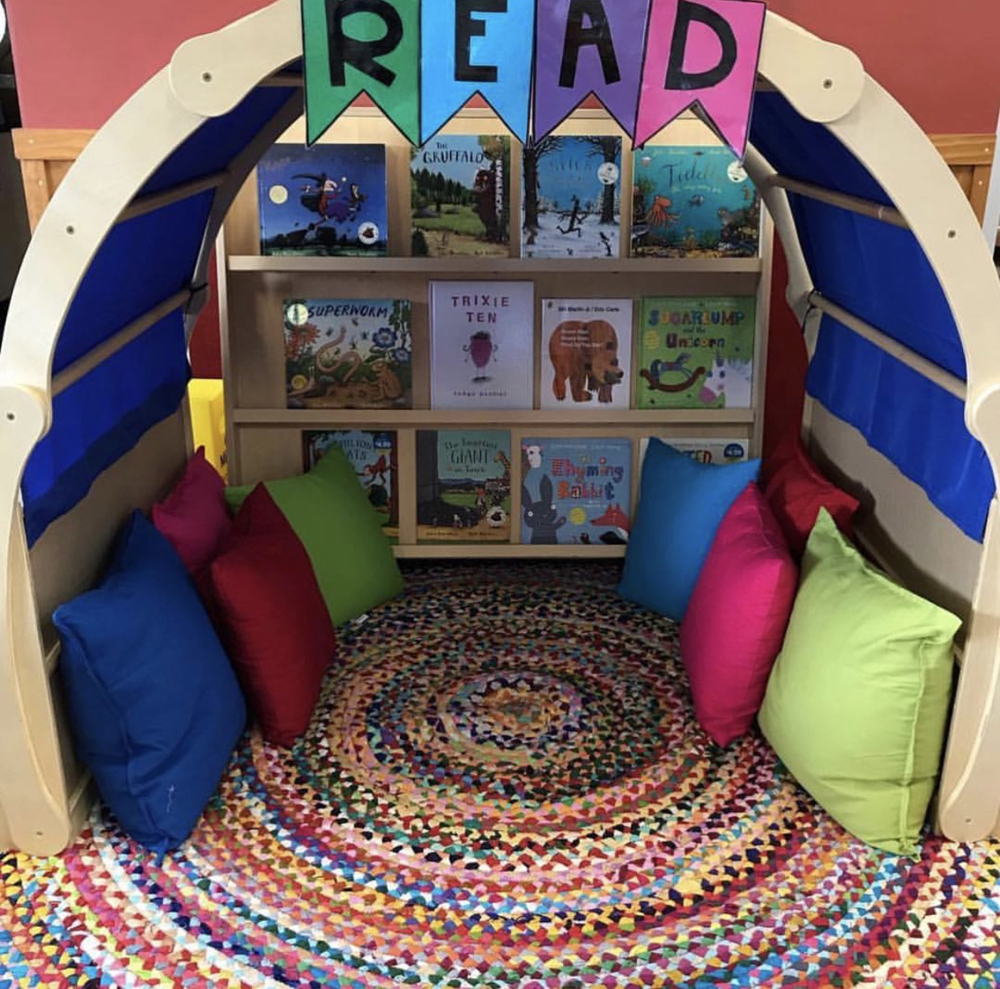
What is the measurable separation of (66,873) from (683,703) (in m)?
1.20

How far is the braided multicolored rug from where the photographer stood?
63.2 inches

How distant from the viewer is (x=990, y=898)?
1.72m

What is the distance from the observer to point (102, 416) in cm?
208

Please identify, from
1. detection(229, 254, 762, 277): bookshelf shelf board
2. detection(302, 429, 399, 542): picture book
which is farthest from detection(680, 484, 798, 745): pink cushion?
detection(302, 429, 399, 542): picture book

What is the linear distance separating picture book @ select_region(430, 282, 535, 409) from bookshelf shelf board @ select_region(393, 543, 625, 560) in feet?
1.21

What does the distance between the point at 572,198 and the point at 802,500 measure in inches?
36.6

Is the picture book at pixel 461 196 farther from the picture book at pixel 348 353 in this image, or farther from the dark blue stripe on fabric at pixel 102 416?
the dark blue stripe on fabric at pixel 102 416

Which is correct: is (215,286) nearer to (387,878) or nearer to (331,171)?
(331,171)

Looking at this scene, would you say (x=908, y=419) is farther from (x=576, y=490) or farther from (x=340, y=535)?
(x=340, y=535)

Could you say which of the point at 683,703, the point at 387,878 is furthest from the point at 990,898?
the point at 387,878

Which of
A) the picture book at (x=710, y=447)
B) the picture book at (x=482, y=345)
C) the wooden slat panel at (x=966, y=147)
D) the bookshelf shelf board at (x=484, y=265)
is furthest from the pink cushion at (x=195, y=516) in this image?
the wooden slat panel at (x=966, y=147)

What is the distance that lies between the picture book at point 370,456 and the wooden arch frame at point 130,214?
44.7 inches

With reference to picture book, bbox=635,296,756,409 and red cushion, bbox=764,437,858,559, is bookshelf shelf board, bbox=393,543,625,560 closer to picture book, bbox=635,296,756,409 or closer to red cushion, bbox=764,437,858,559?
picture book, bbox=635,296,756,409

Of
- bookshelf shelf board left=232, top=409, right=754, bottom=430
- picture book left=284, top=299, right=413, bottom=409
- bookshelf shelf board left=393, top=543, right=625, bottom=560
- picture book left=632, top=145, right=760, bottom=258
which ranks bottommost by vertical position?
bookshelf shelf board left=393, top=543, right=625, bottom=560
